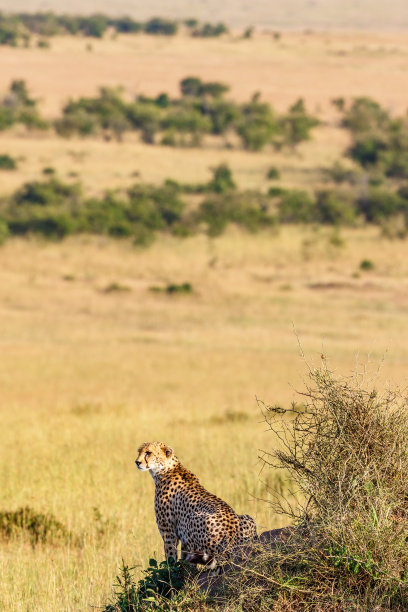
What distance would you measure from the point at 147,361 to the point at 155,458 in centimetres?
1822

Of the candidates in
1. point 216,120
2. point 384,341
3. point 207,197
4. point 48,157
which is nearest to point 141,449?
point 384,341

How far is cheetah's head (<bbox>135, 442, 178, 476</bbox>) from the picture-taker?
21.9 ft

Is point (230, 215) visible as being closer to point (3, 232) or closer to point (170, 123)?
point (3, 232)

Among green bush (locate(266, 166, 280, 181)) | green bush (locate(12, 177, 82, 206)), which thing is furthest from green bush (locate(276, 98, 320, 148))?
green bush (locate(12, 177, 82, 206))

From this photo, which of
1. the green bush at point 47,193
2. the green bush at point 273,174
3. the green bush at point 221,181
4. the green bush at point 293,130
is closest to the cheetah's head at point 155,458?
the green bush at point 47,193

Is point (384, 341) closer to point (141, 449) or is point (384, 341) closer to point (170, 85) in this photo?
point (141, 449)

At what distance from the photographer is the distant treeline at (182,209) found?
38.5 meters

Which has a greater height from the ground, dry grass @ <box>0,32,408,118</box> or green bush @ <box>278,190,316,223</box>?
dry grass @ <box>0,32,408,118</box>

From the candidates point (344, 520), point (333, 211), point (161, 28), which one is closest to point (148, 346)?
point (333, 211)

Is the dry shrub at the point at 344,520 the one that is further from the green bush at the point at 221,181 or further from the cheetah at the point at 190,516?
the green bush at the point at 221,181

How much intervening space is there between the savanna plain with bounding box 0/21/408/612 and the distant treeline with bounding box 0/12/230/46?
5052 centimetres

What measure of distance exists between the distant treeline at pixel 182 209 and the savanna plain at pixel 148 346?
2.66 ft

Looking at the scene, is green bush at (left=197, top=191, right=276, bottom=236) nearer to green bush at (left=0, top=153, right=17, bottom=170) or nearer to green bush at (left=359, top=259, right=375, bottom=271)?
green bush at (left=359, top=259, right=375, bottom=271)

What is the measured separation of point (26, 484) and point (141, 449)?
5118 millimetres
